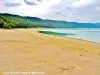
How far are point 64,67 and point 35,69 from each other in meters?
1.24

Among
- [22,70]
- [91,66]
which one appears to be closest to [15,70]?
[22,70]

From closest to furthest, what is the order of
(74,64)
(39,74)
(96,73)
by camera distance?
(39,74), (96,73), (74,64)

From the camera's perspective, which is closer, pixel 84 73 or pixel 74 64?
pixel 84 73

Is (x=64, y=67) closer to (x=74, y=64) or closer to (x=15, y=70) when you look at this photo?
(x=74, y=64)

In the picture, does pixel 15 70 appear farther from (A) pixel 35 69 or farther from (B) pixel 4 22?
(B) pixel 4 22

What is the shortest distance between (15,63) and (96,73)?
11.0 ft

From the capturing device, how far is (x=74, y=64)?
988cm

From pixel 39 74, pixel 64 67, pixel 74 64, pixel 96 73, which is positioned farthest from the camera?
pixel 74 64

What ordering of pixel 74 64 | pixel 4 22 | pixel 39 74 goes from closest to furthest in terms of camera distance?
pixel 39 74, pixel 74 64, pixel 4 22

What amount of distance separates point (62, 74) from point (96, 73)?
4.28 feet

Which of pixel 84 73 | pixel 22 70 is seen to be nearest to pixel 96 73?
pixel 84 73

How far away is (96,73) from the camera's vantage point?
841 cm

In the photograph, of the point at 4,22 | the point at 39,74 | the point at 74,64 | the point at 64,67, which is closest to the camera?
the point at 39,74

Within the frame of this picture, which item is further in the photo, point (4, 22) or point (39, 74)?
point (4, 22)
